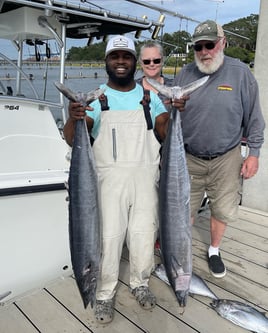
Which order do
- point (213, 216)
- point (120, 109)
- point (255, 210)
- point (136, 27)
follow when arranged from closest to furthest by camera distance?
point (120, 109) → point (213, 216) → point (136, 27) → point (255, 210)

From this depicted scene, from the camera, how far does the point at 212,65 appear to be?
8.05ft

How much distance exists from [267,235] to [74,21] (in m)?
2.81

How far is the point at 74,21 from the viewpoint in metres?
3.38

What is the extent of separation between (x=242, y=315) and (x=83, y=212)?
4.18 feet

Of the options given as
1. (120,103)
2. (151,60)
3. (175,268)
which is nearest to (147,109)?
(120,103)

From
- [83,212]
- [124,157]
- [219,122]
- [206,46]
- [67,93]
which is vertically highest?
[206,46]

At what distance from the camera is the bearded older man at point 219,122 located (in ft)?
8.06

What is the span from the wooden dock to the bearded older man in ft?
0.75

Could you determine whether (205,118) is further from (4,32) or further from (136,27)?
(4,32)

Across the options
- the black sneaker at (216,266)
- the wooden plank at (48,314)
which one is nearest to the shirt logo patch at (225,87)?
the black sneaker at (216,266)

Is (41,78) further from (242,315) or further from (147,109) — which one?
(242,315)

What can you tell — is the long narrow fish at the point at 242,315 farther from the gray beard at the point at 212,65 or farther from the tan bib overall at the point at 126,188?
the gray beard at the point at 212,65

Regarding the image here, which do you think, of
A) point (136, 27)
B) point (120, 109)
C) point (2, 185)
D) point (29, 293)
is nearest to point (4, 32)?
point (136, 27)

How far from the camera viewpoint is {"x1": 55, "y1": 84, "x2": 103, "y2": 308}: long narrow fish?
5.89 ft
